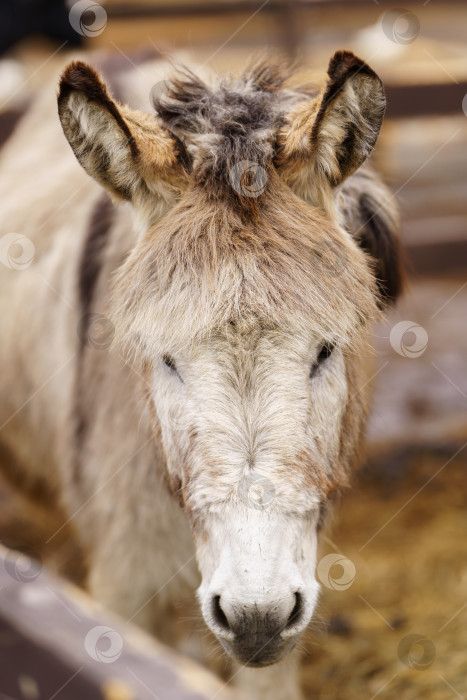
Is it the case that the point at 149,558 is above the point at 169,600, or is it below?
above

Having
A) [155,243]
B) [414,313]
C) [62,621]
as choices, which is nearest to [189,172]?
[155,243]

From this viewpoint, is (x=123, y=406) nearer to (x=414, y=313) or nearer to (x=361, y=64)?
(x=361, y=64)

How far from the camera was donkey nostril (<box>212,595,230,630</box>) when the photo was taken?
1.73 metres

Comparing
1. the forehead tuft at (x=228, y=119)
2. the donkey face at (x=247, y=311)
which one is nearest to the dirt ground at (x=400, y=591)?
the donkey face at (x=247, y=311)

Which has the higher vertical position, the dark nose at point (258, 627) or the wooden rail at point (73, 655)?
the wooden rail at point (73, 655)

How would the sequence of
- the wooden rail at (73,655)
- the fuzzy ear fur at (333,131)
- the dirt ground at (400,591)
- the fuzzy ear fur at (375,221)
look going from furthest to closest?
the dirt ground at (400,591) → the fuzzy ear fur at (375,221) → the fuzzy ear fur at (333,131) → the wooden rail at (73,655)

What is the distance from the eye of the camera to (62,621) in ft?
4.54

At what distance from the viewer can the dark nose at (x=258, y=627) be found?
5.43ft

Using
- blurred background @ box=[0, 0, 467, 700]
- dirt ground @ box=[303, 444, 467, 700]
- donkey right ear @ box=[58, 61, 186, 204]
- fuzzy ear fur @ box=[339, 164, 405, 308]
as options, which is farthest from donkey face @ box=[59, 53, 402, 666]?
dirt ground @ box=[303, 444, 467, 700]

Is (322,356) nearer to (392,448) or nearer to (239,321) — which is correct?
(239,321)

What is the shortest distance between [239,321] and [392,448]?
3.14 metres

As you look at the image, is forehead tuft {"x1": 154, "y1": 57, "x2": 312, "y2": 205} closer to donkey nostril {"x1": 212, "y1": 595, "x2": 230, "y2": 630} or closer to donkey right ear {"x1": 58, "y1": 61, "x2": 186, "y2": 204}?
donkey right ear {"x1": 58, "y1": 61, "x2": 186, "y2": 204}

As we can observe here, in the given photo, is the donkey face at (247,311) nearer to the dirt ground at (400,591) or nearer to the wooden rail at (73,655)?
the wooden rail at (73,655)

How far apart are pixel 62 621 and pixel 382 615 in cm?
269
